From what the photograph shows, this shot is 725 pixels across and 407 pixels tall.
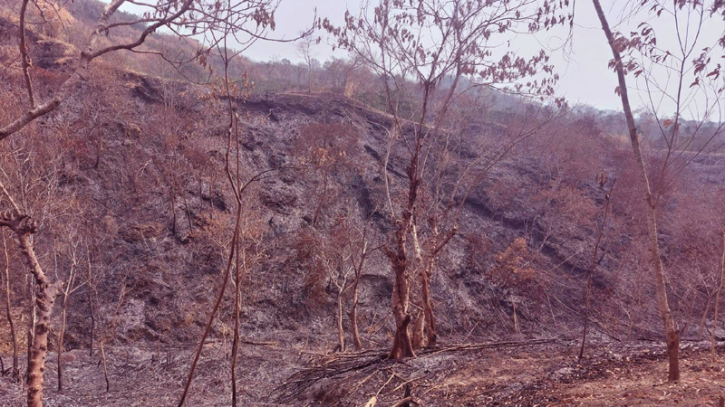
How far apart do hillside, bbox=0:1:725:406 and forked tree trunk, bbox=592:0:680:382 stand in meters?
0.37

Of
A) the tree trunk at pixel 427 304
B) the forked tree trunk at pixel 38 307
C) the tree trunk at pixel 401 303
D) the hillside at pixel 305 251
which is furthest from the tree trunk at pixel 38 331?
the tree trunk at pixel 427 304

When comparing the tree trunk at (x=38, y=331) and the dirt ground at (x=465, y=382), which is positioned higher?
the tree trunk at (x=38, y=331)

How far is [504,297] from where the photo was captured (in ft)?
60.4

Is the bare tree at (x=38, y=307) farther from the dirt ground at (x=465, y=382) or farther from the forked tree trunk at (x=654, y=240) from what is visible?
the forked tree trunk at (x=654, y=240)

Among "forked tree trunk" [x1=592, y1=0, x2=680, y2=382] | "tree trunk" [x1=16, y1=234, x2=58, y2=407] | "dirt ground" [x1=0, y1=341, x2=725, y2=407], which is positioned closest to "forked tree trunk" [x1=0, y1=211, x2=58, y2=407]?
"tree trunk" [x1=16, y1=234, x2=58, y2=407]

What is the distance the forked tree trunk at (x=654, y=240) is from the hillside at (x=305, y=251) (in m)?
0.37

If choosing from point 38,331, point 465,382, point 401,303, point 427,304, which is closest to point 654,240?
point 465,382

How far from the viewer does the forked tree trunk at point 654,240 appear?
4273 mm

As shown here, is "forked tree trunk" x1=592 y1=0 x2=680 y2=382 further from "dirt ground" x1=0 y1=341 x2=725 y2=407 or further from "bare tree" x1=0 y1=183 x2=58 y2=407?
"bare tree" x1=0 y1=183 x2=58 y2=407

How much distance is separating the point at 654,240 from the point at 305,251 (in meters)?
14.6

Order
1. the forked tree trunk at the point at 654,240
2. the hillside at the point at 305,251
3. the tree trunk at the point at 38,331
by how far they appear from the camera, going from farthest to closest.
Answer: the hillside at the point at 305,251 < the forked tree trunk at the point at 654,240 < the tree trunk at the point at 38,331

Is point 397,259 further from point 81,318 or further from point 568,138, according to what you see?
point 568,138

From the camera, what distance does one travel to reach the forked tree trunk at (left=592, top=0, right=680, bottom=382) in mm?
4273

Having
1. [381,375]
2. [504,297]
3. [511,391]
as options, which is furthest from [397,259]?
[504,297]
